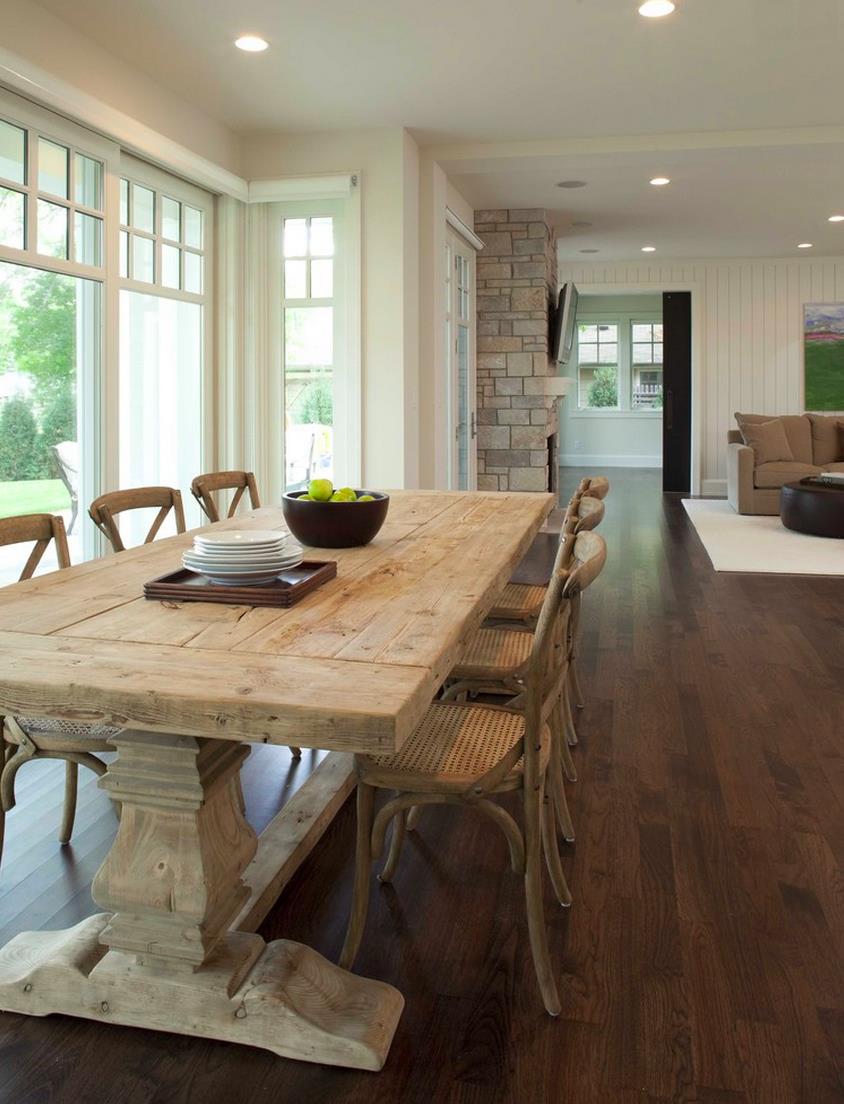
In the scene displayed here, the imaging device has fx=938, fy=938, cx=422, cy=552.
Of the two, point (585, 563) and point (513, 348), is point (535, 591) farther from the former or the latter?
point (513, 348)

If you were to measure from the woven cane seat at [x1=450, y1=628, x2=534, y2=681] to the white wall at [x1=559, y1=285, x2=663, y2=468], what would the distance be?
12.7 metres

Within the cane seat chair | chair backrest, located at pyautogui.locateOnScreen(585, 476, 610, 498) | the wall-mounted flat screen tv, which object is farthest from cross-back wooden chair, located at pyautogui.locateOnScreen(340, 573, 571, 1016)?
the wall-mounted flat screen tv

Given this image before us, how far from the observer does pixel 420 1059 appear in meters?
1.58

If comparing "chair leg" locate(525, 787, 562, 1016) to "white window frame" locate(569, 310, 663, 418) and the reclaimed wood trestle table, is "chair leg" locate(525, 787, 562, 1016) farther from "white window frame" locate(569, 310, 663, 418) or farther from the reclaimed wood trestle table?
"white window frame" locate(569, 310, 663, 418)

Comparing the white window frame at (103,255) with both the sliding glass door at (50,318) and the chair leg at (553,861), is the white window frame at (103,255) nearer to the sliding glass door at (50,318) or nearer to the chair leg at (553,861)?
the sliding glass door at (50,318)

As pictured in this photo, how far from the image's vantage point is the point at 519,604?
9.77 feet

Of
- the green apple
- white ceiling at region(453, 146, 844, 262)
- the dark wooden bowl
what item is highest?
white ceiling at region(453, 146, 844, 262)

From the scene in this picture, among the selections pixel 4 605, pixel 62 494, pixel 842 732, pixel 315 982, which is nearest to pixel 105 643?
pixel 4 605

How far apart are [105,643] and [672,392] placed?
10.7 metres

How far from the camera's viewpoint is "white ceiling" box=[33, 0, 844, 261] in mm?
4035

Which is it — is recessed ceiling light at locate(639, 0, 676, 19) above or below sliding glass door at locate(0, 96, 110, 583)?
above

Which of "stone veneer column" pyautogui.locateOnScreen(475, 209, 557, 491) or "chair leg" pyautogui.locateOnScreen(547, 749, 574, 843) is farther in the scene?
"stone veneer column" pyautogui.locateOnScreen(475, 209, 557, 491)

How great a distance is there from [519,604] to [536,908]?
1324mm

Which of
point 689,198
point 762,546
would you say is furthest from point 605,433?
point 762,546
